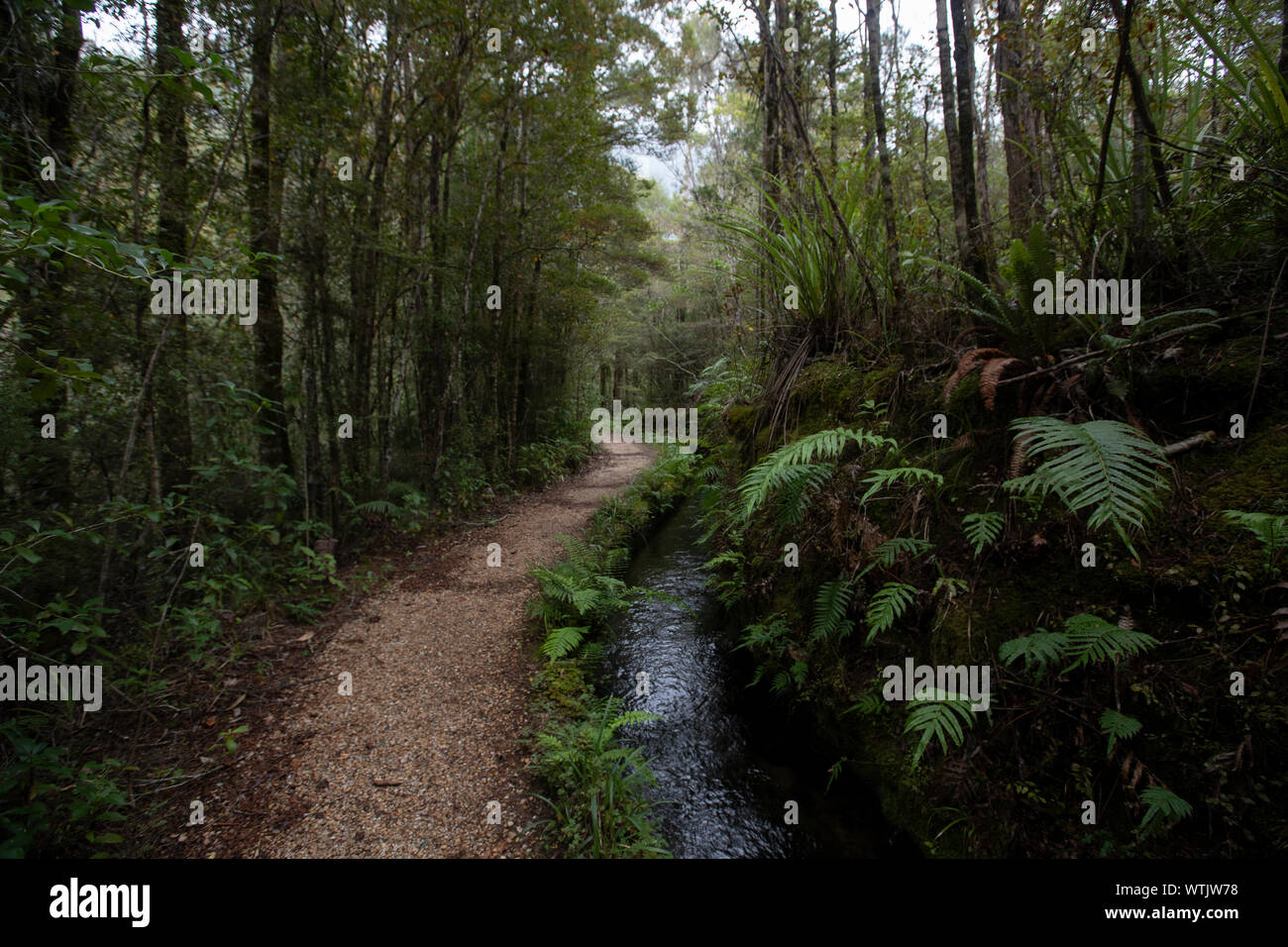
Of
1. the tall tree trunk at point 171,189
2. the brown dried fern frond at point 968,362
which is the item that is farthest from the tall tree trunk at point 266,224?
the brown dried fern frond at point 968,362

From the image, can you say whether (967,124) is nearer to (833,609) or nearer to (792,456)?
(792,456)

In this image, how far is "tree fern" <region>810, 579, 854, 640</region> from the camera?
8.00 ft

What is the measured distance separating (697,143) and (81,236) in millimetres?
19356

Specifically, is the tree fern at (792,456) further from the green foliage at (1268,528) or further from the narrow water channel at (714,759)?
the narrow water channel at (714,759)

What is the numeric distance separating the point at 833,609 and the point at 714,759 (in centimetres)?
118

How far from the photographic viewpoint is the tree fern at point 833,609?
244 centimetres

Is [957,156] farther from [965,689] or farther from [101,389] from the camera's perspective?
[101,389]

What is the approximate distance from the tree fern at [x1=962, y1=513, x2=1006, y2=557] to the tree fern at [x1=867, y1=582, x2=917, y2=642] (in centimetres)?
34

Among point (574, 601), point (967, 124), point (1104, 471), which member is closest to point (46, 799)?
point (574, 601)

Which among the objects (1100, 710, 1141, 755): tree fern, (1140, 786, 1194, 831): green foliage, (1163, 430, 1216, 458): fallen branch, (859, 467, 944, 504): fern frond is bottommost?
(1140, 786, 1194, 831): green foliage

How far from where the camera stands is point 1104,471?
4.47 feet

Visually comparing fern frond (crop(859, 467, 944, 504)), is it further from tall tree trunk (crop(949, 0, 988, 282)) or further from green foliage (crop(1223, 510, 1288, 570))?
tall tree trunk (crop(949, 0, 988, 282))

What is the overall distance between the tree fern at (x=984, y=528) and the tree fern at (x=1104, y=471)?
320mm

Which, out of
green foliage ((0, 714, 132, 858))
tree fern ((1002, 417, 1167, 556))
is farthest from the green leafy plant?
green foliage ((0, 714, 132, 858))
